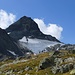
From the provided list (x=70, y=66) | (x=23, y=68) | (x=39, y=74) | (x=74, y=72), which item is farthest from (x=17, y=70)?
(x=74, y=72)

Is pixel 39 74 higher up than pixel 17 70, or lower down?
lower down

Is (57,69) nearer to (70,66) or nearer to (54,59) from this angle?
(70,66)

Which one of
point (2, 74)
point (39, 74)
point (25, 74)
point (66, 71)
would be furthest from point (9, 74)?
point (66, 71)

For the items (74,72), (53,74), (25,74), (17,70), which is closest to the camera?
(74,72)

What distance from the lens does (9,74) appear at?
119m

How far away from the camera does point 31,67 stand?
12344cm

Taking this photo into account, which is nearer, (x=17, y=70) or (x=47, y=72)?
(x=47, y=72)

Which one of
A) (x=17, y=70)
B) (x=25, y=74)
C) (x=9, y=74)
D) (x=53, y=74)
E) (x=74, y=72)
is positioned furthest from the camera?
(x=17, y=70)

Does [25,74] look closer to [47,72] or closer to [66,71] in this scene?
[47,72]

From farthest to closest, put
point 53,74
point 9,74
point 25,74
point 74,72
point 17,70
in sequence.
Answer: point 17,70, point 9,74, point 25,74, point 53,74, point 74,72

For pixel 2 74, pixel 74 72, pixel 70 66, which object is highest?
pixel 2 74

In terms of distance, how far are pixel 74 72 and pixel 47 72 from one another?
16.9m

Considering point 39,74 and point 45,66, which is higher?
point 45,66

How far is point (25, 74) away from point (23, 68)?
2158 centimetres
